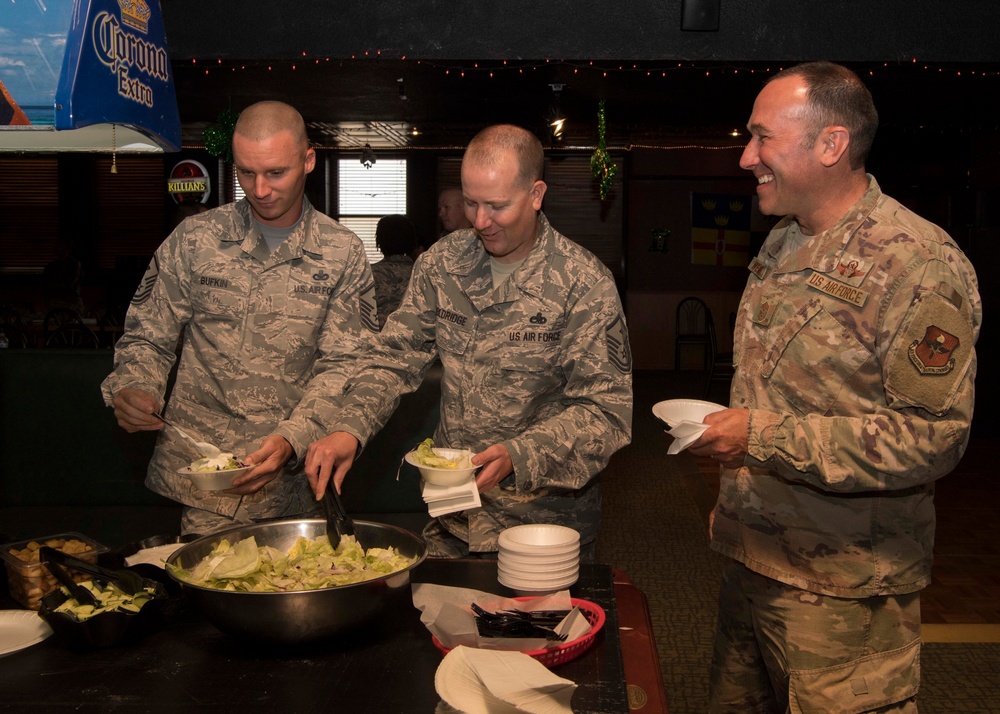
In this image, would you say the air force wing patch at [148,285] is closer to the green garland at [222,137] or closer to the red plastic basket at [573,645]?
the red plastic basket at [573,645]

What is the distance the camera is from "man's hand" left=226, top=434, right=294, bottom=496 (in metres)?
1.79

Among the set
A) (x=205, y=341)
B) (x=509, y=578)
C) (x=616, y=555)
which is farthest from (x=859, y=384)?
(x=616, y=555)

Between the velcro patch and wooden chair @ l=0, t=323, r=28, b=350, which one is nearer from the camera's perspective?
the velcro patch

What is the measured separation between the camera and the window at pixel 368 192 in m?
11.7

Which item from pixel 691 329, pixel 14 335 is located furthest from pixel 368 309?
pixel 691 329

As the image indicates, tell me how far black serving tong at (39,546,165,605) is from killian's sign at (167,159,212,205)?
10188 millimetres

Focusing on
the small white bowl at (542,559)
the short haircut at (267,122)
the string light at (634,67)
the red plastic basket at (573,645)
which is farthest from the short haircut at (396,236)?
the red plastic basket at (573,645)

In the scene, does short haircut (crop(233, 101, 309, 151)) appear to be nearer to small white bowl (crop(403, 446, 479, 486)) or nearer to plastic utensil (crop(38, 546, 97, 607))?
small white bowl (crop(403, 446, 479, 486))

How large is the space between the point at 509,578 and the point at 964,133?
990cm

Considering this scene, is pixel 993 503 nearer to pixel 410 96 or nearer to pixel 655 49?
pixel 655 49

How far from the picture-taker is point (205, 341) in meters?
2.36

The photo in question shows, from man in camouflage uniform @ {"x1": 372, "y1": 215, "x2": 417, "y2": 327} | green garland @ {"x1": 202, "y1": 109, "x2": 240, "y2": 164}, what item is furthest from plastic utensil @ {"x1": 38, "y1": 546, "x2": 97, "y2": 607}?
green garland @ {"x1": 202, "y1": 109, "x2": 240, "y2": 164}

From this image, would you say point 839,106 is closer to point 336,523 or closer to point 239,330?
point 336,523

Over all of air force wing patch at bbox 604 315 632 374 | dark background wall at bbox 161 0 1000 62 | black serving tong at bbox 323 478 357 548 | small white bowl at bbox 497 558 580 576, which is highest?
dark background wall at bbox 161 0 1000 62
